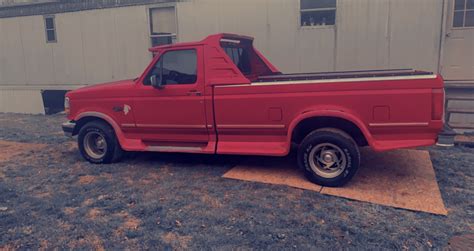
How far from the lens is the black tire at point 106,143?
6188 millimetres

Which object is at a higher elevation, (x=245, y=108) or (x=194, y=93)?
(x=194, y=93)

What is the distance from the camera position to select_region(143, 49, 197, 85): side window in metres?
5.64

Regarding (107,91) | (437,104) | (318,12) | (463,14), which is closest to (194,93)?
(107,91)

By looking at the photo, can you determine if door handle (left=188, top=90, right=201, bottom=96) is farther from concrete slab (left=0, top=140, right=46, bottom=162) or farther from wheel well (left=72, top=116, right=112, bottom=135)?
concrete slab (left=0, top=140, right=46, bottom=162)

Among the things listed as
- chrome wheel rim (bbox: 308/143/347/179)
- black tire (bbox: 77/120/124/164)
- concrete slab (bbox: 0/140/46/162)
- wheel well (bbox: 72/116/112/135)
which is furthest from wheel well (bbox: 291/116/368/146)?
concrete slab (bbox: 0/140/46/162)

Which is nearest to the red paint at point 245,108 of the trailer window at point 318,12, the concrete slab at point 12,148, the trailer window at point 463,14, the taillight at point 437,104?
the taillight at point 437,104

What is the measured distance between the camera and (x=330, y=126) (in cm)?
504

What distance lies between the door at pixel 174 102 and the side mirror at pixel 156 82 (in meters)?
0.03

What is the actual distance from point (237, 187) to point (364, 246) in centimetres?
203

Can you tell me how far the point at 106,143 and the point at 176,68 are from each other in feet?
5.96

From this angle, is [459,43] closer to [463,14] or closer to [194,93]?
[463,14]

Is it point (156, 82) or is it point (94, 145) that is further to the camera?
point (94, 145)

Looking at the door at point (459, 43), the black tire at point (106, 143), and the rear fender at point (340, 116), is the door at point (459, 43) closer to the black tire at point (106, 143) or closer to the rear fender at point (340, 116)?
the rear fender at point (340, 116)

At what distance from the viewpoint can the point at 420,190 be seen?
4770 mm
